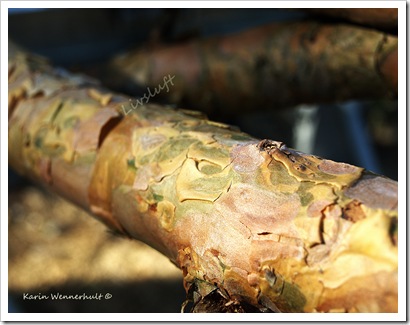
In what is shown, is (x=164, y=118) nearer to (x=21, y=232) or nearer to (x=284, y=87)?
(x=284, y=87)

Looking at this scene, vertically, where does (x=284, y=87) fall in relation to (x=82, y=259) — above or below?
above

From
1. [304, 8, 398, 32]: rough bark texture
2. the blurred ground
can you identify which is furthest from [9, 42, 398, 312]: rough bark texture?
the blurred ground

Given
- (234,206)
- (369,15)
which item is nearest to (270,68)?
(369,15)

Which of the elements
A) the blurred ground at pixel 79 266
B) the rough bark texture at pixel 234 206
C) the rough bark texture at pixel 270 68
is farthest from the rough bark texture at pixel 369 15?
the blurred ground at pixel 79 266

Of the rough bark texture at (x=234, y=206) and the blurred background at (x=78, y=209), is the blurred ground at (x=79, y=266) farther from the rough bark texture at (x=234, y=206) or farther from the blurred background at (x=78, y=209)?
the rough bark texture at (x=234, y=206)

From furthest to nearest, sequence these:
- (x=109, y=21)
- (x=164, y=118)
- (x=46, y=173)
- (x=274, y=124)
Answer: (x=274, y=124), (x=109, y=21), (x=46, y=173), (x=164, y=118)

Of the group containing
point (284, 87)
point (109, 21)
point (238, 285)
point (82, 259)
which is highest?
point (109, 21)

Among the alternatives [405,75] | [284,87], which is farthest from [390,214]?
[284,87]

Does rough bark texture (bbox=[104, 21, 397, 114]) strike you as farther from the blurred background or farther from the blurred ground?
A: the blurred ground

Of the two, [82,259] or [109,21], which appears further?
[109,21]
